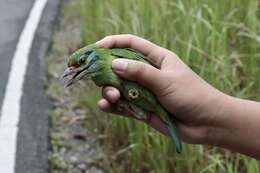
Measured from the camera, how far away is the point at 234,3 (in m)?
4.44

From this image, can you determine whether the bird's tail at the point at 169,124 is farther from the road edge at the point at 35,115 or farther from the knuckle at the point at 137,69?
the road edge at the point at 35,115

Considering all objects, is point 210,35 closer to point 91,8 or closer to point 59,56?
point 91,8

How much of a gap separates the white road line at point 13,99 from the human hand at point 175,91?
5.52ft

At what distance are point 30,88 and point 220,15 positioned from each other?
171cm

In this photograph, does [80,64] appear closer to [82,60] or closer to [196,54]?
[82,60]

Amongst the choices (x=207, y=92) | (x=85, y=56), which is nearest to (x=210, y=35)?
(x=207, y=92)

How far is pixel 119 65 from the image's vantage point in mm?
2240

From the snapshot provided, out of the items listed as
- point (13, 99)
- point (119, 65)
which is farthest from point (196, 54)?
point (119, 65)

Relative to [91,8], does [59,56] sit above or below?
below

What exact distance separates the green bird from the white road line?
182 centimetres

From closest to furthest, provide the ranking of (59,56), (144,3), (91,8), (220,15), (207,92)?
(207,92) < (220,15) < (144,3) < (91,8) < (59,56)

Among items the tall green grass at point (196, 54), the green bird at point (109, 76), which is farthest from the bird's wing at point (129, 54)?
the tall green grass at point (196, 54)

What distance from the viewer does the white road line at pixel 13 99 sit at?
4148mm

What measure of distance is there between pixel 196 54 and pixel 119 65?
1786mm
